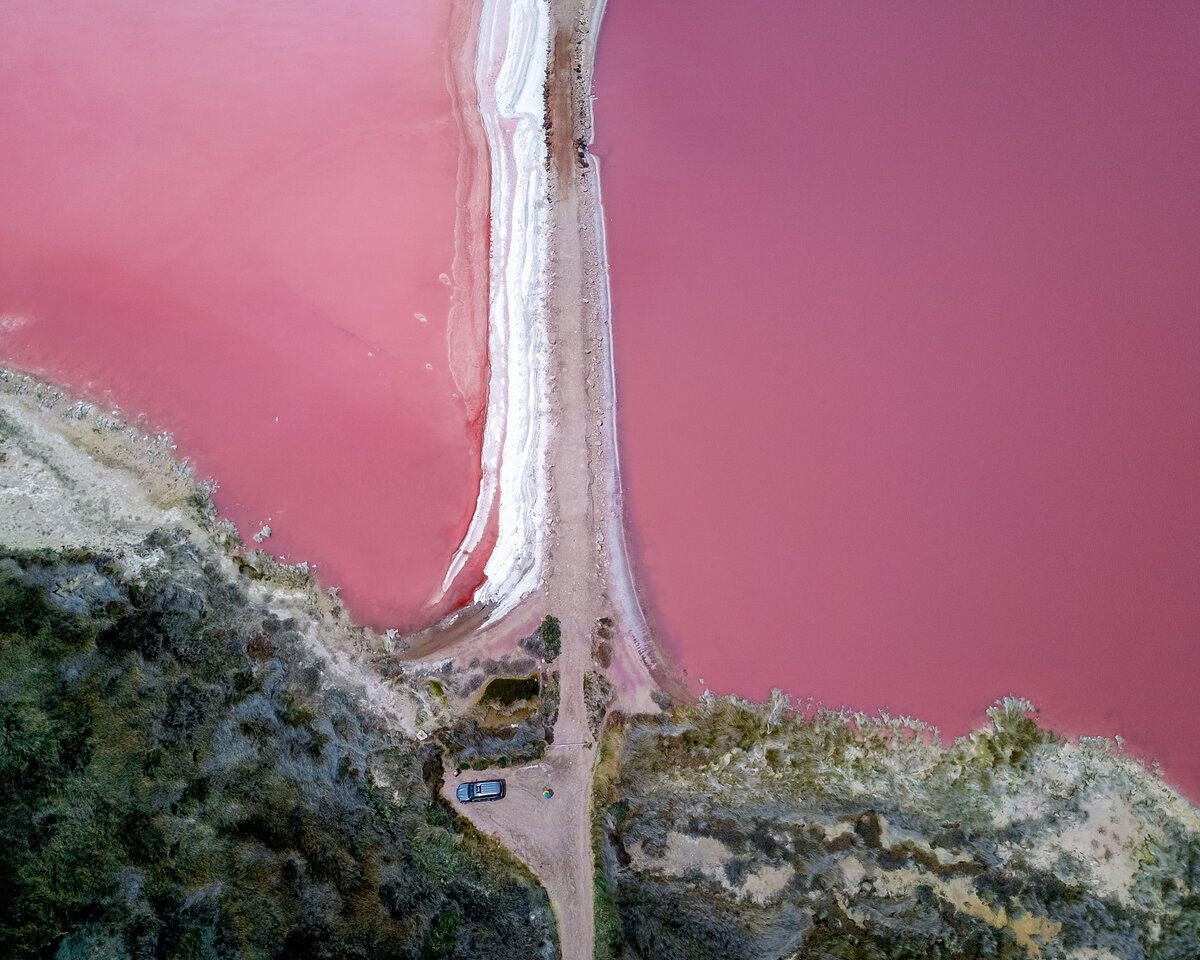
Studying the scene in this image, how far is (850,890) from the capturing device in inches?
543

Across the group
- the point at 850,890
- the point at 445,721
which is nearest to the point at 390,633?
the point at 445,721

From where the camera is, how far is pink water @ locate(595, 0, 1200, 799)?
15594 millimetres

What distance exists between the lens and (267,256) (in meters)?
17.0

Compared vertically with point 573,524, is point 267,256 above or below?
above

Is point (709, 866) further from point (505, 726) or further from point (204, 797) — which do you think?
point (204, 797)

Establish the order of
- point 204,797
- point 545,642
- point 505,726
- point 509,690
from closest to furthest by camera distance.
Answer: point 204,797, point 505,726, point 509,690, point 545,642

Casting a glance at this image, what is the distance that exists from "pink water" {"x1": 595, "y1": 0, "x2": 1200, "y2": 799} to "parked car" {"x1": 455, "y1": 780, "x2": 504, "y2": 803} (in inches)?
191

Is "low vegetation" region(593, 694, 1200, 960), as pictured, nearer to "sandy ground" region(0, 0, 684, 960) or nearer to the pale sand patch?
the pale sand patch

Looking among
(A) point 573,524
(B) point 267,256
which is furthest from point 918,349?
(B) point 267,256

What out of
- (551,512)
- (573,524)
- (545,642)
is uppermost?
(551,512)

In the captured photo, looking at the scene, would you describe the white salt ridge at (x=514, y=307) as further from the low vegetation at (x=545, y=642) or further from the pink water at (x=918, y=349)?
the pink water at (x=918, y=349)

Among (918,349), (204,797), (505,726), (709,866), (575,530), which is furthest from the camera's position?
(918,349)

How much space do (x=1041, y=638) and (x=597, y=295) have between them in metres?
12.8

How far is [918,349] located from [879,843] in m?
10.9
